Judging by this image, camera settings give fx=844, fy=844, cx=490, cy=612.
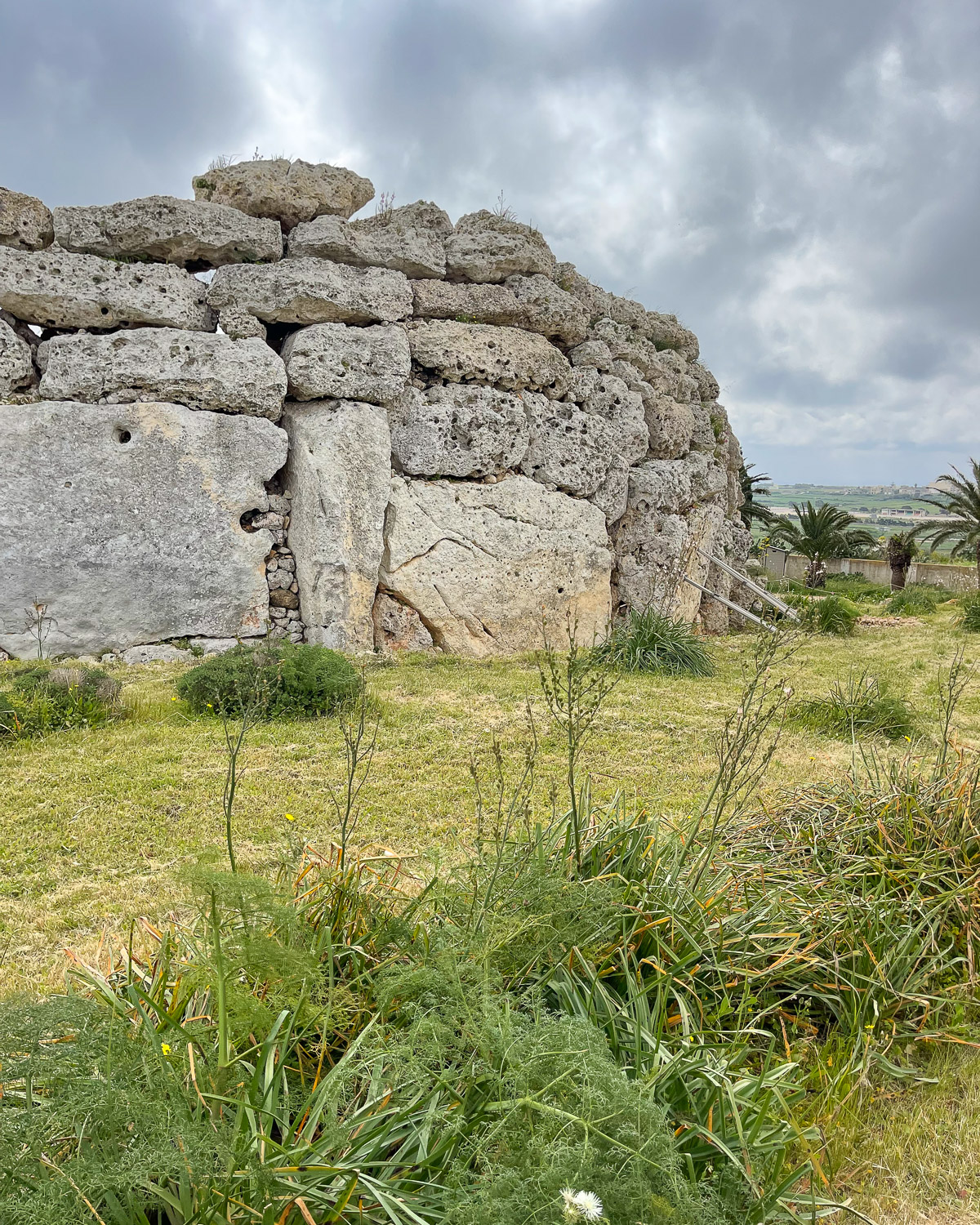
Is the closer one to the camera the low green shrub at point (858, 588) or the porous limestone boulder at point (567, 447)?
the porous limestone boulder at point (567, 447)

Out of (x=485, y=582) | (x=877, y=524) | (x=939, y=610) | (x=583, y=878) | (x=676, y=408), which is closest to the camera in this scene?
(x=583, y=878)

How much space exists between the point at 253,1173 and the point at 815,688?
7.17 m

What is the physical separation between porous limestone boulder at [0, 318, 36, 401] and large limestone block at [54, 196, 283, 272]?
1.13m

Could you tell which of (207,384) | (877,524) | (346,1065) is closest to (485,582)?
(207,384)

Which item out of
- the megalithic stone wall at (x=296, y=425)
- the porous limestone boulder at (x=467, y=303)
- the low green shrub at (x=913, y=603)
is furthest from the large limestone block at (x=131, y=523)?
the low green shrub at (x=913, y=603)

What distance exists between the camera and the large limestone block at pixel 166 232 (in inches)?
334

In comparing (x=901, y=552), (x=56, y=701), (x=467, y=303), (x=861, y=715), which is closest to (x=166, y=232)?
(x=467, y=303)

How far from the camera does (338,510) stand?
873 centimetres

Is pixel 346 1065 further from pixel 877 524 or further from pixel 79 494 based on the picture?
pixel 877 524

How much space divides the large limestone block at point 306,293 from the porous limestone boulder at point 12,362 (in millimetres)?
1880

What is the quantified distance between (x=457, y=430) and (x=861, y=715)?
5.27m

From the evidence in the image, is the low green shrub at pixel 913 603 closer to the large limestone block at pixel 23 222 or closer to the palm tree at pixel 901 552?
the palm tree at pixel 901 552

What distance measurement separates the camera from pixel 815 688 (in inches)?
306

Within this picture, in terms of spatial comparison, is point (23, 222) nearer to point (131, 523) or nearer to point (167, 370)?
point (167, 370)
